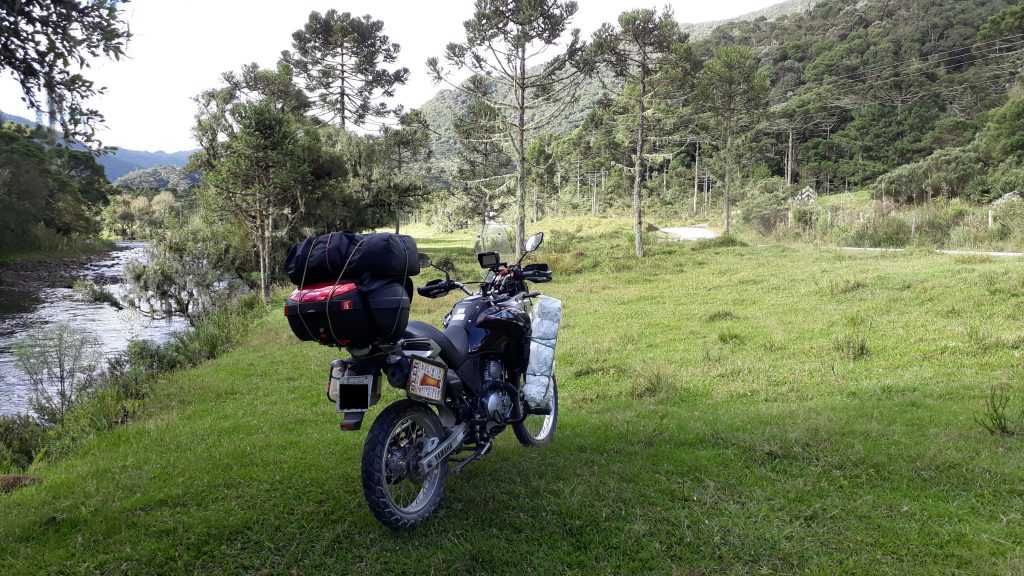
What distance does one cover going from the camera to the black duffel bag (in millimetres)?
2916

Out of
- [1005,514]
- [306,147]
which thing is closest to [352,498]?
[1005,514]

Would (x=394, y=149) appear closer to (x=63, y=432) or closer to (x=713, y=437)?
(x=63, y=432)

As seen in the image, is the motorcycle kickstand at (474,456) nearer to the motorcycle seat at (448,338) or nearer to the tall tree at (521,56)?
the motorcycle seat at (448,338)

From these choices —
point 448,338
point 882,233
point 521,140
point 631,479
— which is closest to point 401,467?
point 448,338

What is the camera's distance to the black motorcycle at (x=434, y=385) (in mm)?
3057

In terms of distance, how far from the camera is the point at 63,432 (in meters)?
6.67

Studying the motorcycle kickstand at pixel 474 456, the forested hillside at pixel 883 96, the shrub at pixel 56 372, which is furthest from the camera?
the forested hillside at pixel 883 96

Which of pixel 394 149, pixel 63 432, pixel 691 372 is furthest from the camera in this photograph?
pixel 394 149

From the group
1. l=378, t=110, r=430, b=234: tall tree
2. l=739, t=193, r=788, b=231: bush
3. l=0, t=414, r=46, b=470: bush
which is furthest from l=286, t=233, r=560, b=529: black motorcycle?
l=739, t=193, r=788, b=231: bush

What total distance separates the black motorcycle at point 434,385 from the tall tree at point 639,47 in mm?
18699

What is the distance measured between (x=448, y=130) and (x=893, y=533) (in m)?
40.4

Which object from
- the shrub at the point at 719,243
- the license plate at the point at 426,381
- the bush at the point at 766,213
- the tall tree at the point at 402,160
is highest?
the tall tree at the point at 402,160

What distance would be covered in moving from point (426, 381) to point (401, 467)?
492 mm

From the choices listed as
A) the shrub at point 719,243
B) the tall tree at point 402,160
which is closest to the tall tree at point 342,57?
the tall tree at point 402,160
